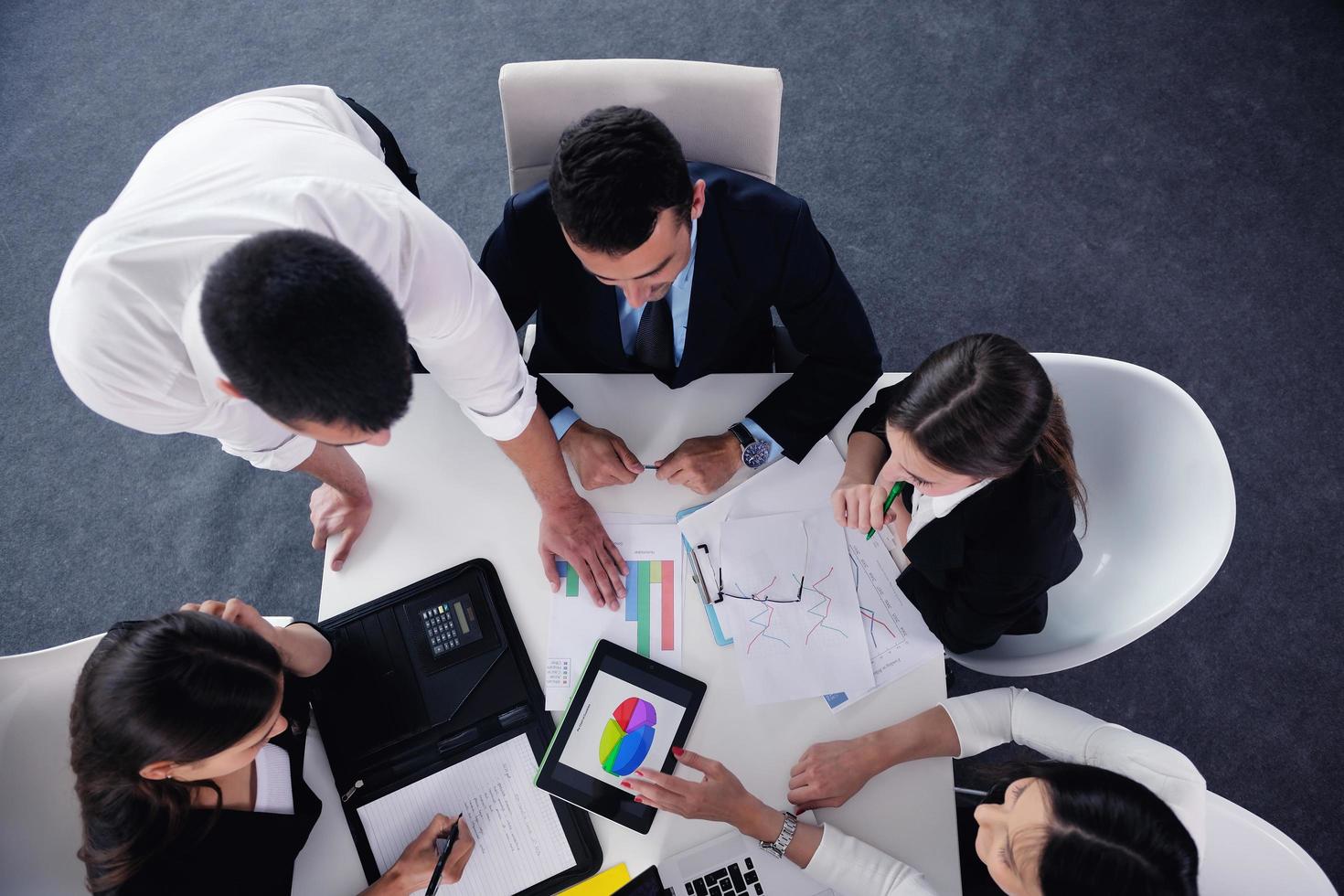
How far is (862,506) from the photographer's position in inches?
51.3

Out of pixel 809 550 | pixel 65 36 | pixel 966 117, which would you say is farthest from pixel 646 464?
pixel 65 36

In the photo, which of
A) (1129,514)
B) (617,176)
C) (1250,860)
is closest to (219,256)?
(617,176)

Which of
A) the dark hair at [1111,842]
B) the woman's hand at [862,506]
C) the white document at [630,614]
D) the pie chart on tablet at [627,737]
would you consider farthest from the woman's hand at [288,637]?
the dark hair at [1111,842]

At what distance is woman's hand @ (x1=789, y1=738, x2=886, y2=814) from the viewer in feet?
3.92

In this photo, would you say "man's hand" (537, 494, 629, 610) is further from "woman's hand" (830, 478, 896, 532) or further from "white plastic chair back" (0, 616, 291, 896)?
"white plastic chair back" (0, 616, 291, 896)

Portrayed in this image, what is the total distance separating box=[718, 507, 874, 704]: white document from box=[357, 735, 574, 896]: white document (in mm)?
356

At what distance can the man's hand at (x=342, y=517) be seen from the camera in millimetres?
1323

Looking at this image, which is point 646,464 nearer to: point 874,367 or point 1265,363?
point 874,367

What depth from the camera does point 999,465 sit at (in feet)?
3.84

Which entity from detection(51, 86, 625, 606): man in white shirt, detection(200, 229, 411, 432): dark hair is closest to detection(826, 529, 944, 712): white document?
detection(51, 86, 625, 606): man in white shirt

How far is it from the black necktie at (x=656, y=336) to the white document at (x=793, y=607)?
34cm

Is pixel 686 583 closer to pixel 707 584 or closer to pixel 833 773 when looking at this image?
pixel 707 584

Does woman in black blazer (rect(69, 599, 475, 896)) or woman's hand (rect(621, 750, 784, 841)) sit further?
woman's hand (rect(621, 750, 784, 841))

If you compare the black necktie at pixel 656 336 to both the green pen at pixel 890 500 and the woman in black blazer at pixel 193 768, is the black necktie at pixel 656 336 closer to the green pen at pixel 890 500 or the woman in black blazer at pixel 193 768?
the green pen at pixel 890 500
